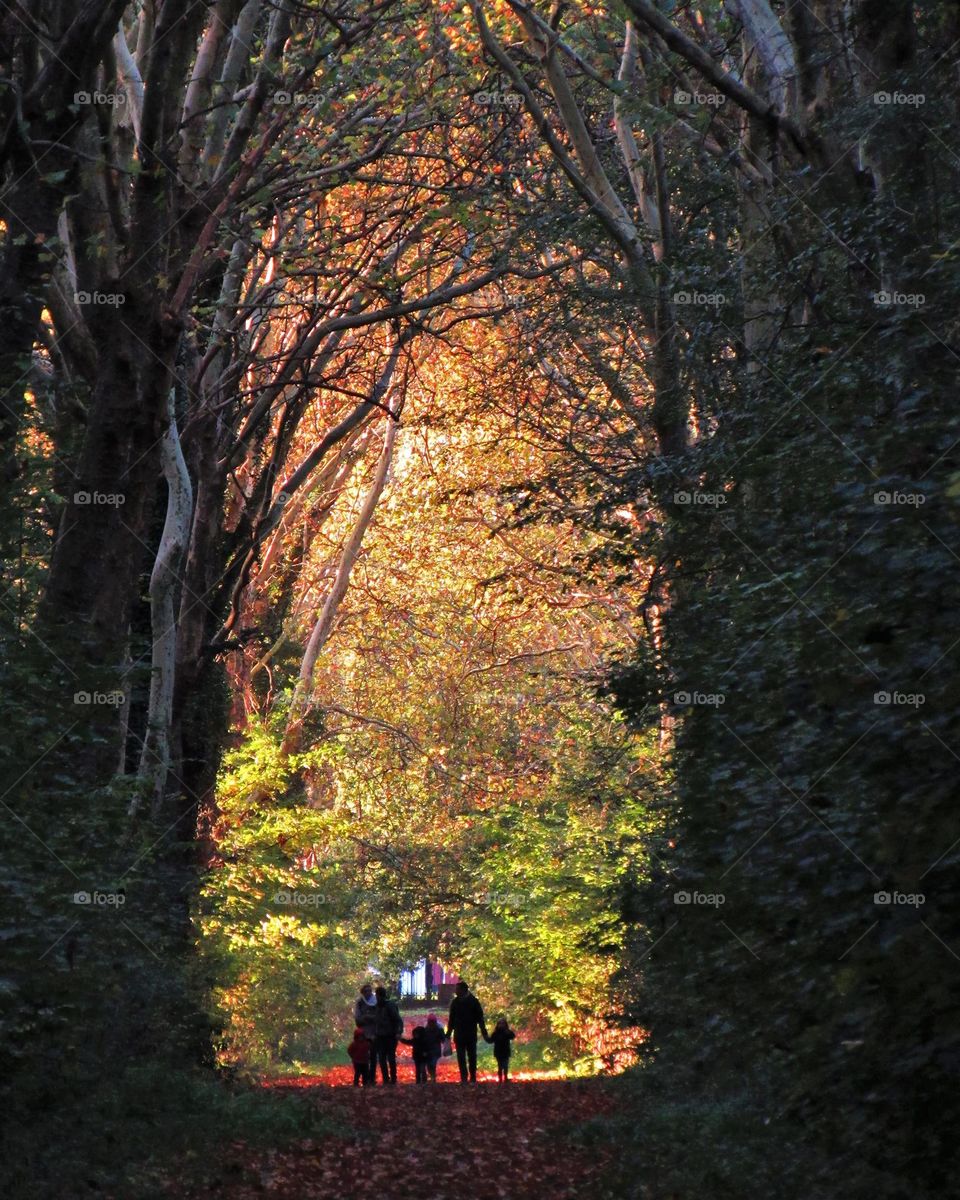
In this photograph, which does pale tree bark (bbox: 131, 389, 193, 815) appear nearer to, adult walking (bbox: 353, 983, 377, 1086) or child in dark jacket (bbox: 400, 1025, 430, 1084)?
adult walking (bbox: 353, 983, 377, 1086)

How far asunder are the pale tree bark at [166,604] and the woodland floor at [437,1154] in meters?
3.61

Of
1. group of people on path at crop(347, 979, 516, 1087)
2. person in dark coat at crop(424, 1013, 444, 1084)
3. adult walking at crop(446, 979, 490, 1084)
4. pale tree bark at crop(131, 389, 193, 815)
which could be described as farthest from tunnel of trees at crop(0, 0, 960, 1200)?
adult walking at crop(446, 979, 490, 1084)

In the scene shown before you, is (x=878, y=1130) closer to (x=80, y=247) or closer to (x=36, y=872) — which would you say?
(x=36, y=872)

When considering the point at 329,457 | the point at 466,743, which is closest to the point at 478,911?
the point at 466,743

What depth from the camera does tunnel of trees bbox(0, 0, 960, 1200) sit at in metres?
5.73

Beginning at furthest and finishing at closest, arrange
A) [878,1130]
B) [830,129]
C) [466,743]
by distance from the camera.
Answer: [466,743], [830,129], [878,1130]

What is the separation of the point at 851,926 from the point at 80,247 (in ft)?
30.6

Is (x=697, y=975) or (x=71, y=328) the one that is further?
(x=71, y=328)

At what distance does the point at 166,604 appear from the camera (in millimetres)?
15320

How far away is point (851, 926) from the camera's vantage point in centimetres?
541

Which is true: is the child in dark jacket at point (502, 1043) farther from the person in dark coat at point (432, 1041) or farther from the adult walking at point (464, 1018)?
the person in dark coat at point (432, 1041)

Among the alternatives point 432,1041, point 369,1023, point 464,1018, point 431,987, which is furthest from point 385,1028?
point 431,987

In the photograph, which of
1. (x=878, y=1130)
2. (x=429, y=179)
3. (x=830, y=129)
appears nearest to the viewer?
(x=878, y=1130)

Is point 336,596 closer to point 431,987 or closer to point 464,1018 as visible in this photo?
point 464,1018
